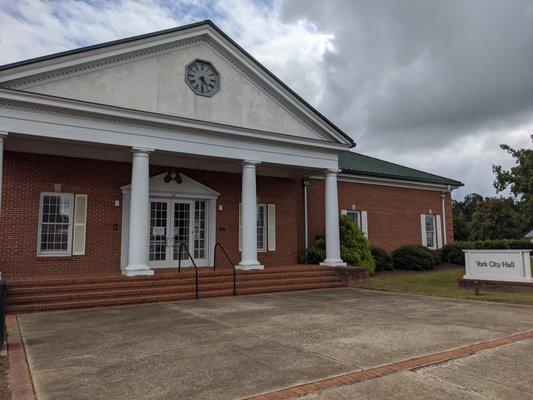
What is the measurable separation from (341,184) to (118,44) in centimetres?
1150

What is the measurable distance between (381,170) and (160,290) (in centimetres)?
1449

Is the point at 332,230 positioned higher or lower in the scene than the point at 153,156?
lower

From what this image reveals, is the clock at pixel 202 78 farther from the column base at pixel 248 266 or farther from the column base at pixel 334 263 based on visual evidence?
the column base at pixel 334 263

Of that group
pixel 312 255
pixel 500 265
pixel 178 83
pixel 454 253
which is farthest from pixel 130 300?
pixel 454 253

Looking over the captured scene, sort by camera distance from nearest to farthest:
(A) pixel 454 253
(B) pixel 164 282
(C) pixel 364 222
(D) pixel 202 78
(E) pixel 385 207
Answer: (B) pixel 164 282
(D) pixel 202 78
(C) pixel 364 222
(E) pixel 385 207
(A) pixel 454 253

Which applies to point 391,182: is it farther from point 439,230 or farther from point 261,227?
point 261,227

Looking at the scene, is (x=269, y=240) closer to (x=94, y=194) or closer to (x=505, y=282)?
(x=94, y=194)

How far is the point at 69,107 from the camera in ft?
37.8

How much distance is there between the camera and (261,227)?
17.7 metres

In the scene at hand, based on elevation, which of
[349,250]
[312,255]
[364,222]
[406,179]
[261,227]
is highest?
[406,179]

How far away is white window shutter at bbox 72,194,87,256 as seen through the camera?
1371 cm

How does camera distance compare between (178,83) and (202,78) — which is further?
(202,78)

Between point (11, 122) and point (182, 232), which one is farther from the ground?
point (11, 122)

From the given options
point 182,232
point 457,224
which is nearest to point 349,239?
point 182,232
